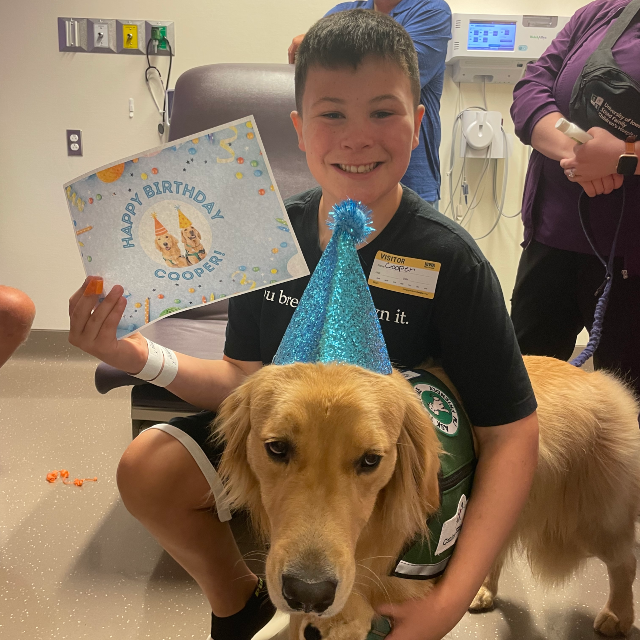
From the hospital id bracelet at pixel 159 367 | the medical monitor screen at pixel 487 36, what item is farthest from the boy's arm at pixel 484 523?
the medical monitor screen at pixel 487 36

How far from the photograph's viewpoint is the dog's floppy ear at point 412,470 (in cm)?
91

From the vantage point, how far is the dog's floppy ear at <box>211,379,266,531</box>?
0.93 metres

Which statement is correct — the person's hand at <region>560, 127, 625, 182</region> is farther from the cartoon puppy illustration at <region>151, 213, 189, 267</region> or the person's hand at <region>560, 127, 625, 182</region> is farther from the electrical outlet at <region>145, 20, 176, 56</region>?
the electrical outlet at <region>145, 20, 176, 56</region>

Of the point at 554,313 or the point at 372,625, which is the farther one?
the point at 554,313

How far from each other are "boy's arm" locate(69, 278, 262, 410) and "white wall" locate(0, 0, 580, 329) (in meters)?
2.53

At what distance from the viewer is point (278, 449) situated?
2.75 ft

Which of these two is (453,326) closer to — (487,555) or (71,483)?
(487,555)

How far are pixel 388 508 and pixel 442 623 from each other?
230mm

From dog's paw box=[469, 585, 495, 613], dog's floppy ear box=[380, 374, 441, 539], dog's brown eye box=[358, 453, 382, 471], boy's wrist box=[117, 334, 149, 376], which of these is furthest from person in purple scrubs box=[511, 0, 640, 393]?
boy's wrist box=[117, 334, 149, 376]

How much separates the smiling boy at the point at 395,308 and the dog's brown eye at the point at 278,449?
0.35 meters

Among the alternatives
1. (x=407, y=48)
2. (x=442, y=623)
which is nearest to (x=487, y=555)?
(x=442, y=623)

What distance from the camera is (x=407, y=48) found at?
1052 mm

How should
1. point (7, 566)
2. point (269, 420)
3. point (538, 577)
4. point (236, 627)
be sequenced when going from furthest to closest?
point (7, 566) → point (538, 577) → point (236, 627) → point (269, 420)

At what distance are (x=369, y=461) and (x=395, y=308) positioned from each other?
0.34 m
